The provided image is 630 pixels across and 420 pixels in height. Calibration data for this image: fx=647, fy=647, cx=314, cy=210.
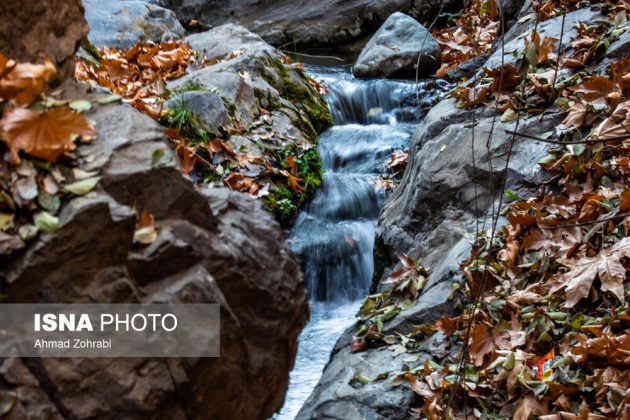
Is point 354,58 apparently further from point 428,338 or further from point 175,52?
point 428,338

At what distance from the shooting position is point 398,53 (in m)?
9.02

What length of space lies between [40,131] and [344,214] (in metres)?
4.12

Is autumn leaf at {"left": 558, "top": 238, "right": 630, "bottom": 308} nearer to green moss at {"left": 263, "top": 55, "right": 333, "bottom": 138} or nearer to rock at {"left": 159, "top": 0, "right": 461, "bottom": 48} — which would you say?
green moss at {"left": 263, "top": 55, "right": 333, "bottom": 138}

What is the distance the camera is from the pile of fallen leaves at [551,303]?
2865mm

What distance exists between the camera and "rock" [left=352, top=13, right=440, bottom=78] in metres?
8.96

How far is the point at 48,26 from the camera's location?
2.49 meters

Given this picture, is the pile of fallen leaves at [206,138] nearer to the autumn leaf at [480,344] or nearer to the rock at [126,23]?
the rock at [126,23]

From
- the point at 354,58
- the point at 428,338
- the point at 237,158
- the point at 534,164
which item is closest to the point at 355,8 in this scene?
the point at 354,58

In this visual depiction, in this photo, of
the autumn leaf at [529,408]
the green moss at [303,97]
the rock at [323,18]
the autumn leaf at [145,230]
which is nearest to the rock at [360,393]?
the autumn leaf at [529,408]

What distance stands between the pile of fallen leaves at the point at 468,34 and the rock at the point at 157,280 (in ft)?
21.4

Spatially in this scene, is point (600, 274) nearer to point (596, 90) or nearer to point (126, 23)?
point (596, 90)

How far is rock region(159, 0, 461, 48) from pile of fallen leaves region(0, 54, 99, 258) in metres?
10.1

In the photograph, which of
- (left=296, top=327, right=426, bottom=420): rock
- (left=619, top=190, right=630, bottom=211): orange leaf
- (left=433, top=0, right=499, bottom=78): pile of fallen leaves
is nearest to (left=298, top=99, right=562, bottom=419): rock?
(left=296, top=327, right=426, bottom=420): rock

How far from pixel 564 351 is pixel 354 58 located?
28.3 feet
